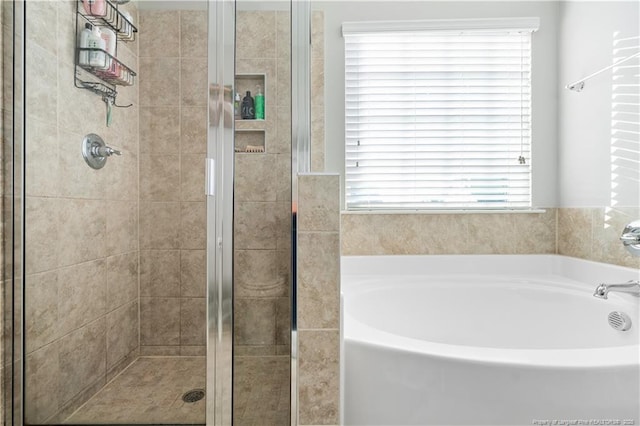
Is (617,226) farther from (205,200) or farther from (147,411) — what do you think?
(147,411)

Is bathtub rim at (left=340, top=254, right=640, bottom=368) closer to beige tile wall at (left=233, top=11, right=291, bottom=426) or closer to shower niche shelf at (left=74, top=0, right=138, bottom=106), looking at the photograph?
beige tile wall at (left=233, top=11, right=291, bottom=426)

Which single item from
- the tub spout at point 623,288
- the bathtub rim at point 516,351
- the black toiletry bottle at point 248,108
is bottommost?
the bathtub rim at point 516,351

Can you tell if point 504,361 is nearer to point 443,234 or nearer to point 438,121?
point 443,234

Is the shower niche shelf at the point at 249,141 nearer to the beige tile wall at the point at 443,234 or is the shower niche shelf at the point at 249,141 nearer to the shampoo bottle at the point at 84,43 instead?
the shampoo bottle at the point at 84,43

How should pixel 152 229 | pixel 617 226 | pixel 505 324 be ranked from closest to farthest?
pixel 152 229
pixel 617 226
pixel 505 324

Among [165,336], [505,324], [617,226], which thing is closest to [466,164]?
[617,226]

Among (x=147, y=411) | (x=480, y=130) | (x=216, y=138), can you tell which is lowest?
(x=147, y=411)

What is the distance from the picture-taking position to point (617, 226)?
1541mm

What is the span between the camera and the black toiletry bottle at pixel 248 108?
1.10m

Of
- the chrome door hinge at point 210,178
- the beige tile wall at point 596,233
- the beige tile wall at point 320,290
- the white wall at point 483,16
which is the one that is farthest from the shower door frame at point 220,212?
the beige tile wall at point 596,233

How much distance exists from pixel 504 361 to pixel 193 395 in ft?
3.02

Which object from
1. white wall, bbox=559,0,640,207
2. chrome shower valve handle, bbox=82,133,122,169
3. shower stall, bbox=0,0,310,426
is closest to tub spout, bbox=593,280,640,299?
white wall, bbox=559,0,640,207

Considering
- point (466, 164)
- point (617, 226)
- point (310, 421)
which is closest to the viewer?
point (310, 421)

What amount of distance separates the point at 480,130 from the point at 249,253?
154cm
